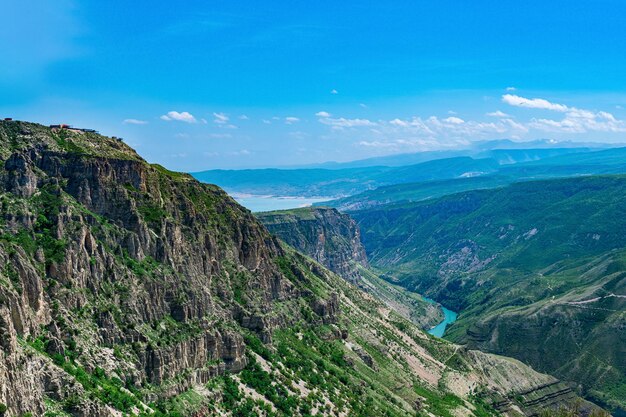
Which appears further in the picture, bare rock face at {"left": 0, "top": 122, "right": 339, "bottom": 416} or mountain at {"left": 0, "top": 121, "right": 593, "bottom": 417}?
mountain at {"left": 0, "top": 121, "right": 593, "bottom": 417}

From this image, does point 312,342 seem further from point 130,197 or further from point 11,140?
point 11,140

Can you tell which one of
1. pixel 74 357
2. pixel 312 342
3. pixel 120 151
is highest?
pixel 120 151

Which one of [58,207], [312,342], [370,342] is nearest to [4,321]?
[58,207]

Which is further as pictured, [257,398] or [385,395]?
[385,395]

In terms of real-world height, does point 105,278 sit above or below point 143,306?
above

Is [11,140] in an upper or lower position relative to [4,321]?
upper

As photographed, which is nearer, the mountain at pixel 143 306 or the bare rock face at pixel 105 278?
A: the bare rock face at pixel 105 278

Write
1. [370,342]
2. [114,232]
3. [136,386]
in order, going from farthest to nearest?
1. [370,342]
2. [114,232]
3. [136,386]

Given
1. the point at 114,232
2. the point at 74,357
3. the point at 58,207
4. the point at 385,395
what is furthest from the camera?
the point at 385,395
